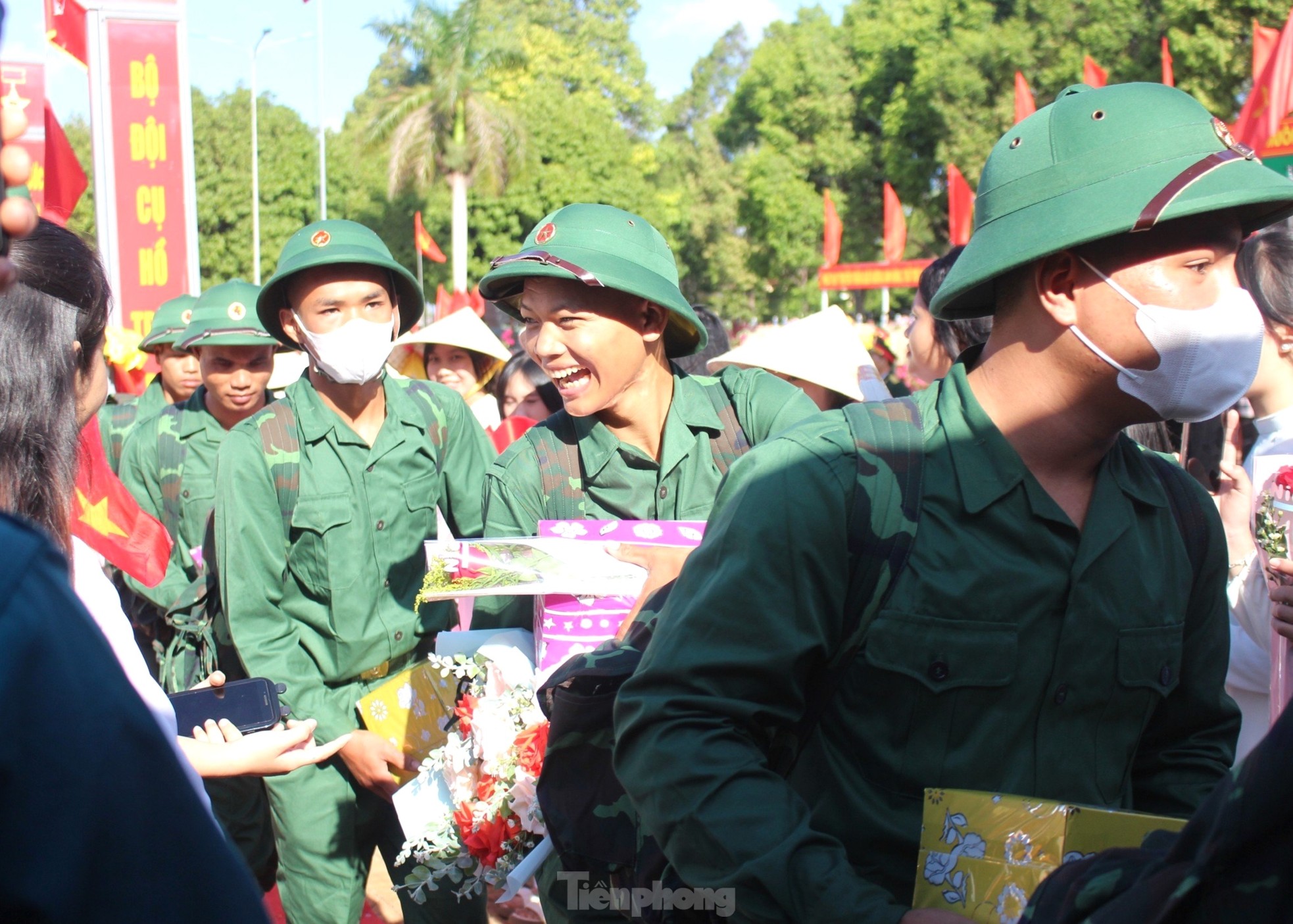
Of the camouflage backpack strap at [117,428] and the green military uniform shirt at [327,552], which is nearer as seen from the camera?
the green military uniform shirt at [327,552]

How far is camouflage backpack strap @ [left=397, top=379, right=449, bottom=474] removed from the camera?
398cm

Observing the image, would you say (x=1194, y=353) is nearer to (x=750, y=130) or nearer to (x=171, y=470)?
(x=171, y=470)

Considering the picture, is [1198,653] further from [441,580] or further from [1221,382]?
[441,580]

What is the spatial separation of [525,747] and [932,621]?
3.81 ft

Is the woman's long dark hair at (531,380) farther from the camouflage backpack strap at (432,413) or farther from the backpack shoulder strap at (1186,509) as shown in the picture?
the backpack shoulder strap at (1186,509)

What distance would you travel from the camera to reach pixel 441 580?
252 cm

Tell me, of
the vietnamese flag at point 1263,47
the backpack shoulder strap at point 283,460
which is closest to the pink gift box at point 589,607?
the backpack shoulder strap at point 283,460

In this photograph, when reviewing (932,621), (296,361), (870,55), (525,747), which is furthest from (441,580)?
(870,55)

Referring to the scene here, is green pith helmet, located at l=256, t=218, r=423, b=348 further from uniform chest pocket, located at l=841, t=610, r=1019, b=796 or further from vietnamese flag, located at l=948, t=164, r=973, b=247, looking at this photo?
vietnamese flag, located at l=948, t=164, r=973, b=247

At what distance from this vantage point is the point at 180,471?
5438 mm

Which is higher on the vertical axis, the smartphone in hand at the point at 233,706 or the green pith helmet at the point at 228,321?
the green pith helmet at the point at 228,321

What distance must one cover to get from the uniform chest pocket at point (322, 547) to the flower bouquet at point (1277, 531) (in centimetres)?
260

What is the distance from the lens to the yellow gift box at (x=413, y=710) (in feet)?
9.98

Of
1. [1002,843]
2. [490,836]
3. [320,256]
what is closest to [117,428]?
[320,256]
